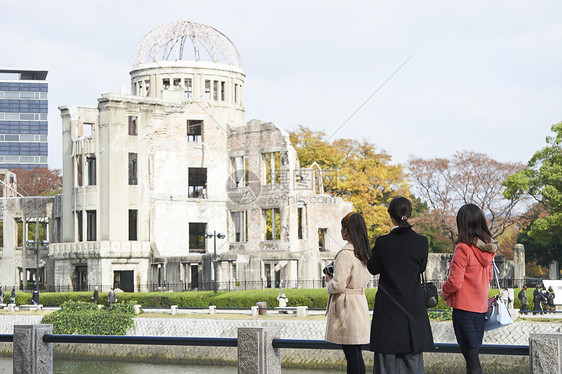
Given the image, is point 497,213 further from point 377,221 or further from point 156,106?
point 156,106

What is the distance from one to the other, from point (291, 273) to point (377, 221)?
37.1 ft

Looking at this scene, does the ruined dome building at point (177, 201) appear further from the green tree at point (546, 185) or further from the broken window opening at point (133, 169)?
the green tree at point (546, 185)

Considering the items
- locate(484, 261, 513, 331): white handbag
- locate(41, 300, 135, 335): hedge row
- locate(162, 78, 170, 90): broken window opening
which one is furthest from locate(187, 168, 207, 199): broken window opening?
locate(484, 261, 513, 331): white handbag

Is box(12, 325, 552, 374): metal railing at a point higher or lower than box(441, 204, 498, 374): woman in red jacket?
lower

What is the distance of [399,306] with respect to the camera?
27.1 feet

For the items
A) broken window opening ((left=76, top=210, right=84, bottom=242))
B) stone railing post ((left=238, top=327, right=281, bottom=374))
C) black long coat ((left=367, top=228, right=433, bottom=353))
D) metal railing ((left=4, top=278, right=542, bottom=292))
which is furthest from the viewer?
broken window opening ((left=76, top=210, right=84, bottom=242))

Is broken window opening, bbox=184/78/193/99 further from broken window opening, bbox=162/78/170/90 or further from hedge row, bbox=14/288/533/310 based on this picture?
hedge row, bbox=14/288/533/310

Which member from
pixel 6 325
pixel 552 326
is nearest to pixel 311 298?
pixel 552 326

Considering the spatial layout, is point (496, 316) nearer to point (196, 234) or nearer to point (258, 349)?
point (258, 349)

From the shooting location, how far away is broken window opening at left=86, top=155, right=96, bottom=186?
53844 mm

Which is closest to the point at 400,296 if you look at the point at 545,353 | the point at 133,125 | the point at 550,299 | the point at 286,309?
the point at 545,353

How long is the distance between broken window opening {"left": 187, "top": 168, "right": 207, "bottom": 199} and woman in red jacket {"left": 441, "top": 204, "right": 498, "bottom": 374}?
4670 centimetres

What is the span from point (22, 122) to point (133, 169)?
80.5 metres

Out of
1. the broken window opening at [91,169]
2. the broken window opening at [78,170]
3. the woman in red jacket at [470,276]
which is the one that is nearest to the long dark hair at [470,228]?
the woman in red jacket at [470,276]
